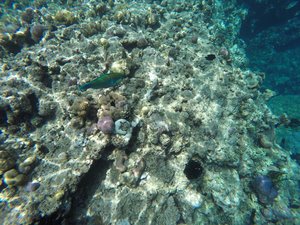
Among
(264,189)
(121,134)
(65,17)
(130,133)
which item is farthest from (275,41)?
(121,134)

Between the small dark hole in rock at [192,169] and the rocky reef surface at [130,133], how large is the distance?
0.10 ft

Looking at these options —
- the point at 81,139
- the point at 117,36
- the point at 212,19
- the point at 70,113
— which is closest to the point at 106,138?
the point at 81,139

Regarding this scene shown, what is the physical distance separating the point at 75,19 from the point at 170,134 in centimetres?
662

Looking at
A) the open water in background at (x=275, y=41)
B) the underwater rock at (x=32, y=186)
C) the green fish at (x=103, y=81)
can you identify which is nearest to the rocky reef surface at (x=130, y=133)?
the underwater rock at (x=32, y=186)

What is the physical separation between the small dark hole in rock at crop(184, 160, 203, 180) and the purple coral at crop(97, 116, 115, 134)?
2.46m

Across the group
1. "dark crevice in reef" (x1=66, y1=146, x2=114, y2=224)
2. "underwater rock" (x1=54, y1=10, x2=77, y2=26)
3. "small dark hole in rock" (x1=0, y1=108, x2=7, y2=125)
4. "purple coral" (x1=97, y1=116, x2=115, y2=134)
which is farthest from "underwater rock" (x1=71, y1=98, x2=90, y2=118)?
"underwater rock" (x1=54, y1=10, x2=77, y2=26)

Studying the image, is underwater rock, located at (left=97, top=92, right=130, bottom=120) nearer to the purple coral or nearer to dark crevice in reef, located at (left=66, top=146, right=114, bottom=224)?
the purple coral

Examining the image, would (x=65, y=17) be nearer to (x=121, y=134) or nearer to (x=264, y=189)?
(x=121, y=134)

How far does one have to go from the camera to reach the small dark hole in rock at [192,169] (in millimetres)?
5090

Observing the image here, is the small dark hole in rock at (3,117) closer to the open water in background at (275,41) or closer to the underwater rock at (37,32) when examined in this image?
the underwater rock at (37,32)

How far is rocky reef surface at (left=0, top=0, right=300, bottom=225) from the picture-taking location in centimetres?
420

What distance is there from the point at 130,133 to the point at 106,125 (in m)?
0.64

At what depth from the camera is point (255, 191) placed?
6.05 meters

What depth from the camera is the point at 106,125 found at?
422cm
